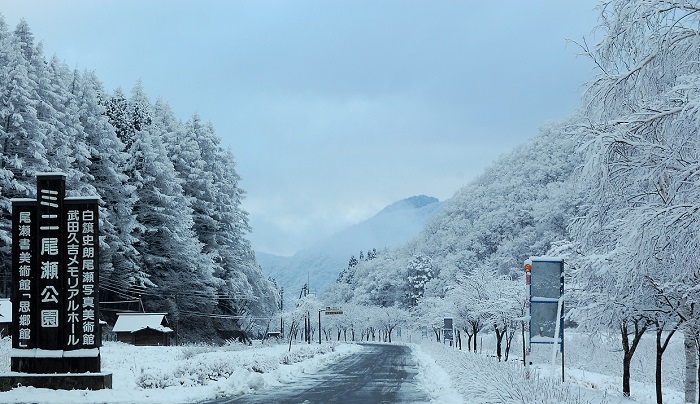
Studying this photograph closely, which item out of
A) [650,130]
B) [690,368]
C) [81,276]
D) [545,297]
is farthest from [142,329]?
[650,130]

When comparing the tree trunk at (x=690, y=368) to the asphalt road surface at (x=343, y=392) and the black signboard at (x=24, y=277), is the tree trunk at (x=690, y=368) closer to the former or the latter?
the asphalt road surface at (x=343, y=392)

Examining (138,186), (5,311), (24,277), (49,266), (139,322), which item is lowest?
(139,322)

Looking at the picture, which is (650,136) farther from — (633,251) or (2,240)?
(2,240)

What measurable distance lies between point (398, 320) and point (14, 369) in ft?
390

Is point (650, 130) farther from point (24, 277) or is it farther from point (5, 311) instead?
point (5, 311)

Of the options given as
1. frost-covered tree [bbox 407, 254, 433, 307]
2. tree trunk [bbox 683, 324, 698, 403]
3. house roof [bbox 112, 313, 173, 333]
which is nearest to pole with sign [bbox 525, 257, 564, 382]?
tree trunk [bbox 683, 324, 698, 403]

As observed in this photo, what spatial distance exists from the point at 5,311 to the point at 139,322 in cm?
1167

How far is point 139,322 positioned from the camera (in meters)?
48.9

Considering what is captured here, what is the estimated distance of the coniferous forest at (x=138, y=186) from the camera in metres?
41.6

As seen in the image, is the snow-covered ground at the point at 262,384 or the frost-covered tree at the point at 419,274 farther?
the frost-covered tree at the point at 419,274

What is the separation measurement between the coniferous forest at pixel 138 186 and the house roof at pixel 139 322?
5.46ft

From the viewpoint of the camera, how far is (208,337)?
5928 cm

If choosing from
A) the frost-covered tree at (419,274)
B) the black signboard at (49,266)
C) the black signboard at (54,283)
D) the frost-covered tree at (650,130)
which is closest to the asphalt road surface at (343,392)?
the black signboard at (54,283)

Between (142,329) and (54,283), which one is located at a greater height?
(54,283)
